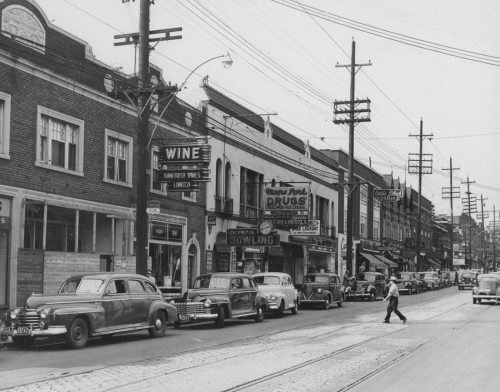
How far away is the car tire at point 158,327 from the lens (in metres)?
18.2

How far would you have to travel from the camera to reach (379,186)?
69.6 metres

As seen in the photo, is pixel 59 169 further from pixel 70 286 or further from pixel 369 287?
pixel 369 287

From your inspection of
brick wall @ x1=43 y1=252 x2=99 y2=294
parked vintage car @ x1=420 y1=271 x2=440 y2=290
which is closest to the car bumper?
brick wall @ x1=43 y1=252 x2=99 y2=294

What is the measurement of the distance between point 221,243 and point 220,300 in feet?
42.8

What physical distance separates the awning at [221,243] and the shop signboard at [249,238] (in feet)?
2.06

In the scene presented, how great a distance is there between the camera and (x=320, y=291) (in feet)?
105

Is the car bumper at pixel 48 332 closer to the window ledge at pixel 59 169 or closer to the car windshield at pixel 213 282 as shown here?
the car windshield at pixel 213 282

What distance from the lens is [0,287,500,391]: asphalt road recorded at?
10.9m

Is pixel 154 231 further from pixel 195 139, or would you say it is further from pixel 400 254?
pixel 400 254

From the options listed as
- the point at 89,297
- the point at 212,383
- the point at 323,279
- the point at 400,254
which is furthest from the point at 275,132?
the point at 400,254

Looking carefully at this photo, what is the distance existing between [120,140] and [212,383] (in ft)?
56.5

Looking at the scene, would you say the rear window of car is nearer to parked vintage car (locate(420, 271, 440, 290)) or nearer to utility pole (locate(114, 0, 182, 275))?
utility pole (locate(114, 0, 182, 275))

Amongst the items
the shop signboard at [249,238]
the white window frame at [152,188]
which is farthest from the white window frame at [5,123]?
the shop signboard at [249,238]

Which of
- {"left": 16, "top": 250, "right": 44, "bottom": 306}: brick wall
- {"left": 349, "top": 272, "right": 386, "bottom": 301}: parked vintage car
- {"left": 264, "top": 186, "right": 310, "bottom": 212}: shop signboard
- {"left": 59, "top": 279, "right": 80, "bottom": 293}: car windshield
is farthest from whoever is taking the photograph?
{"left": 349, "top": 272, "right": 386, "bottom": 301}: parked vintage car
